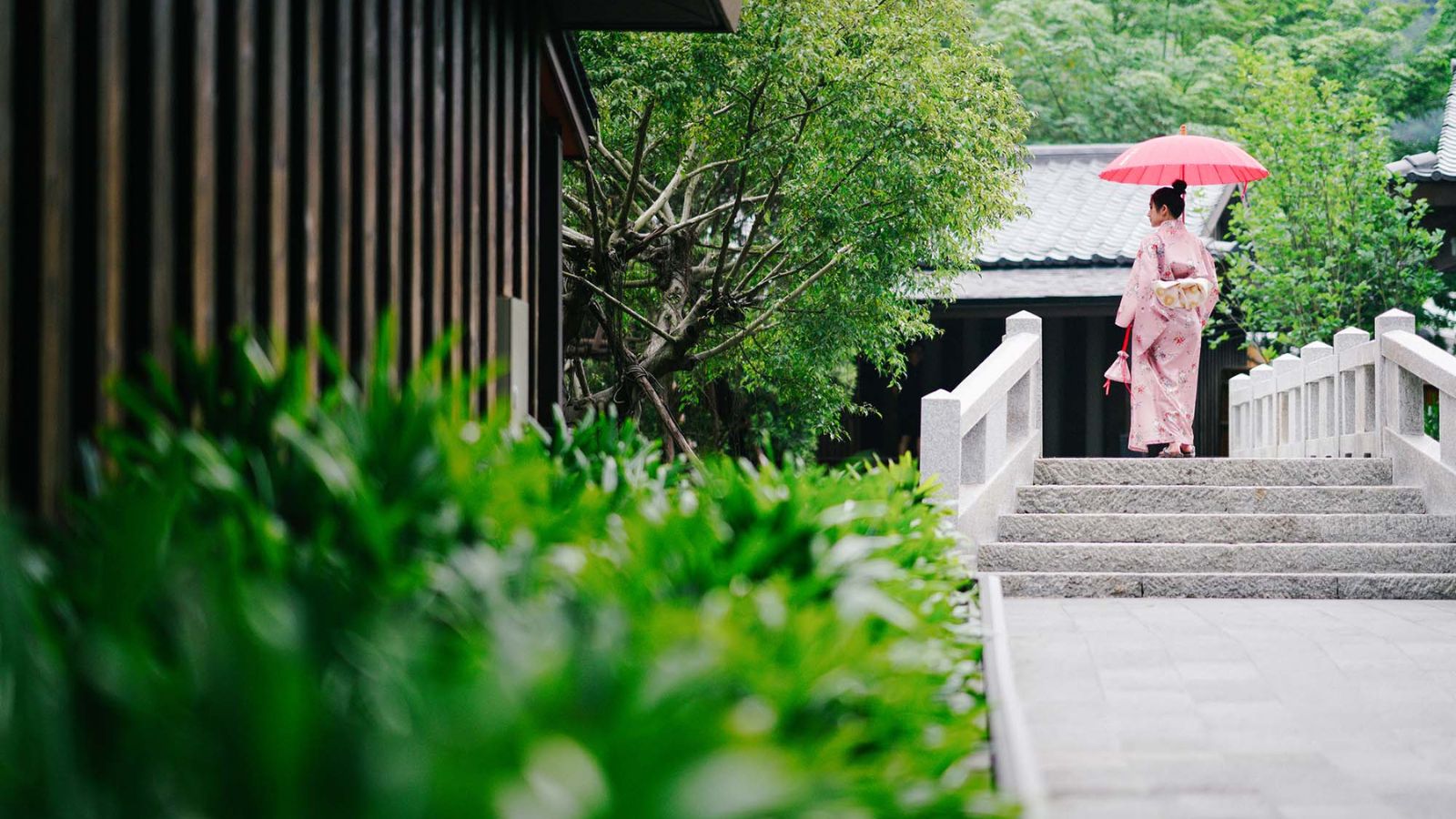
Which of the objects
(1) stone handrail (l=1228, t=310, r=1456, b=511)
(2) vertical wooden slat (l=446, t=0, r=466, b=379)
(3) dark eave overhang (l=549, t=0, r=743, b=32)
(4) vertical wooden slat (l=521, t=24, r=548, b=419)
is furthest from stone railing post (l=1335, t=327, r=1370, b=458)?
(2) vertical wooden slat (l=446, t=0, r=466, b=379)

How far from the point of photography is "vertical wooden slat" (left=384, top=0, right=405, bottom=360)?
416cm

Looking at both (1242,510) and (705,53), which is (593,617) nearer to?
(1242,510)

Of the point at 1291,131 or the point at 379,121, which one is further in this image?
the point at 1291,131

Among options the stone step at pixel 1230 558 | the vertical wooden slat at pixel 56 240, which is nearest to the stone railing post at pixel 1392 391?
the stone step at pixel 1230 558

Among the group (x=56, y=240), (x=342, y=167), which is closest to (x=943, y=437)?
(x=342, y=167)

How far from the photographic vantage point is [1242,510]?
31.6 ft

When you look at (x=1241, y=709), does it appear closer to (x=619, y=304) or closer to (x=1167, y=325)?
(x=1167, y=325)

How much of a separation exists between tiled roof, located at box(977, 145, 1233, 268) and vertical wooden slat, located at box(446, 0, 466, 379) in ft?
42.7

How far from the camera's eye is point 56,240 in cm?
256

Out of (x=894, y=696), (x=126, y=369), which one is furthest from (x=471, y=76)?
(x=894, y=696)

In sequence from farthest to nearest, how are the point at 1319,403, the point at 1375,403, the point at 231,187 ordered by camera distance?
1. the point at 1319,403
2. the point at 1375,403
3. the point at 231,187

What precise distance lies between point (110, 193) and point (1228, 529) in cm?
790

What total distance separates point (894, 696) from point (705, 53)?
10356 mm

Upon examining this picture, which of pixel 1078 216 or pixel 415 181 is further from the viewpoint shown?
pixel 1078 216
